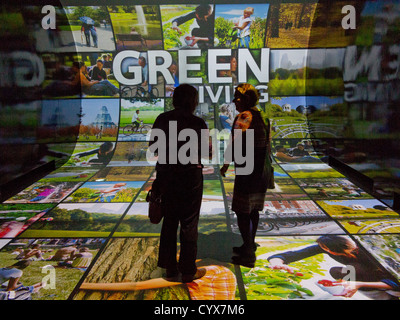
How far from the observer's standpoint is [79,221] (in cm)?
431

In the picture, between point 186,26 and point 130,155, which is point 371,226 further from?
point 186,26

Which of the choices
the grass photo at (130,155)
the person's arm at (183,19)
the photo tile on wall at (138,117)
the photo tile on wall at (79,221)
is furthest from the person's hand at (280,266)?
Answer: the person's arm at (183,19)

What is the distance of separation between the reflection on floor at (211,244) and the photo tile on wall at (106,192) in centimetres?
2

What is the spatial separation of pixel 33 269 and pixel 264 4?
6813 millimetres

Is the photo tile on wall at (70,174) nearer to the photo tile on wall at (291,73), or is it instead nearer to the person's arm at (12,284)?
the person's arm at (12,284)

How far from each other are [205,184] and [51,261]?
2896 mm

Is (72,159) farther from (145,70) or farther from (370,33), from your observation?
(370,33)

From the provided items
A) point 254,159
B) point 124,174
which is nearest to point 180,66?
point 124,174

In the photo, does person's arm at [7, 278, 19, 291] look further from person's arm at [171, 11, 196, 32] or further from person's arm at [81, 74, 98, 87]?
person's arm at [171, 11, 196, 32]

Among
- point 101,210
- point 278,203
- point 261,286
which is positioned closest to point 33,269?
point 101,210

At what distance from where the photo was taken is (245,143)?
3012mm

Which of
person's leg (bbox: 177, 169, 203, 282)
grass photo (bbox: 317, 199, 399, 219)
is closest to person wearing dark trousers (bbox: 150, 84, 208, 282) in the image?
person's leg (bbox: 177, 169, 203, 282)

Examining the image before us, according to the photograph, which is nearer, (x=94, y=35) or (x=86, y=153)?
(x=86, y=153)

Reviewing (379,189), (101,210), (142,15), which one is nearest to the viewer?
(101,210)
